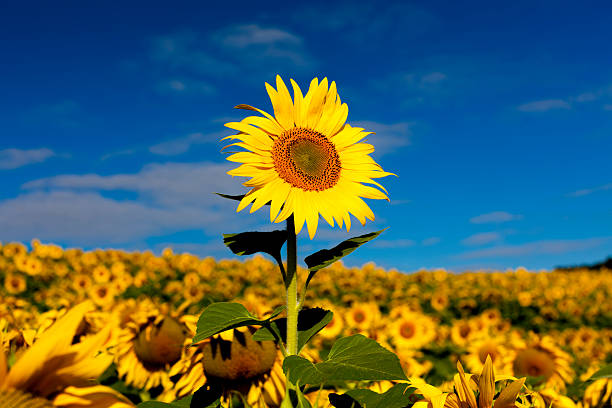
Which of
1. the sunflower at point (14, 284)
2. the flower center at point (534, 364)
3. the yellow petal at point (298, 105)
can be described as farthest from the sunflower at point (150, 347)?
the sunflower at point (14, 284)

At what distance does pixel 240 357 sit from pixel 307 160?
1305 mm

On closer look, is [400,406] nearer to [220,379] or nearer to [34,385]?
[34,385]

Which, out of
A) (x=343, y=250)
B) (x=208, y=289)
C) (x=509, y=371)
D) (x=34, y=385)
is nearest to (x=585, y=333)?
(x=509, y=371)

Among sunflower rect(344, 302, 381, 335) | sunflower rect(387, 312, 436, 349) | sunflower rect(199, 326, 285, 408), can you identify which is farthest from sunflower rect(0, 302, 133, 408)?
sunflower rect(344, 302, 381, 335)

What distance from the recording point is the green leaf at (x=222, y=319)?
1.84 m

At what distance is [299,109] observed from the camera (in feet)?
7.56

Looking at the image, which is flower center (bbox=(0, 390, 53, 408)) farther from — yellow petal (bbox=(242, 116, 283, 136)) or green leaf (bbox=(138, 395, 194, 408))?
yellow petal (bbox=(242, 116, 283, 136))

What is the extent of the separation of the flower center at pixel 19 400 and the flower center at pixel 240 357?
165 cm

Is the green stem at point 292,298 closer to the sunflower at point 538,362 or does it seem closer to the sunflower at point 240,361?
the sunflower at point 240,361

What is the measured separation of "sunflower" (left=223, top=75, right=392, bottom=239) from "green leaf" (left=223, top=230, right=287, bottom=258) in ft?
0.31

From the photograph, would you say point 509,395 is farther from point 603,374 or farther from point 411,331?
point 411,331

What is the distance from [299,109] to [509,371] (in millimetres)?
3890

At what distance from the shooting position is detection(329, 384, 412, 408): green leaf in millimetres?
1779

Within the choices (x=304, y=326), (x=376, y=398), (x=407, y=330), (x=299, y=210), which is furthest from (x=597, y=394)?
(x=407, y=330)
